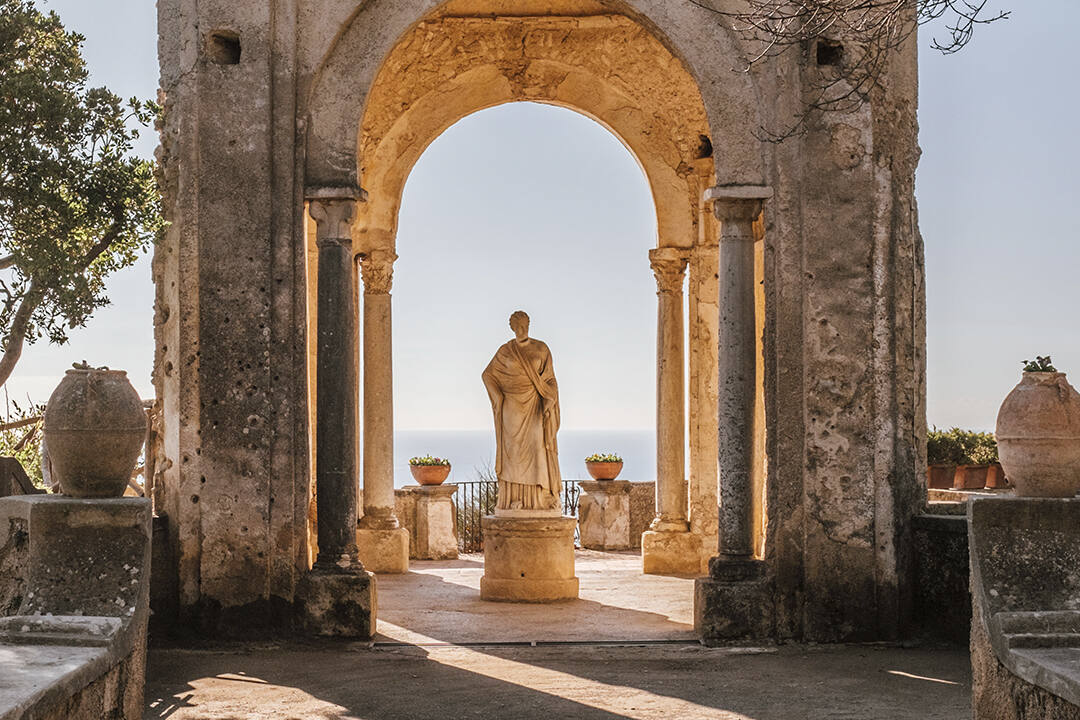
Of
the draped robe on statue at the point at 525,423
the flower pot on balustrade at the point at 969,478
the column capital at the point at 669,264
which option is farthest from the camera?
the flower pot on balustrade at the point at 969,478

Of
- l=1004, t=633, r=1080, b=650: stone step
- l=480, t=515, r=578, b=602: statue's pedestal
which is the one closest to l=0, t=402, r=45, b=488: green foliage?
l=480, t=515, r=578, b=602: statue's pedestal

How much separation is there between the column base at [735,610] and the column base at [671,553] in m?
4.37

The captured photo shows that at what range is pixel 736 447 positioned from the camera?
33.4ft

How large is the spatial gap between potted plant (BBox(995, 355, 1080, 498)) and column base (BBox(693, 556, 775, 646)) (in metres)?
2.73

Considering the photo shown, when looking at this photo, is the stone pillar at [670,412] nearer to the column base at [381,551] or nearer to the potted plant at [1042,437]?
the column base at [381,551]

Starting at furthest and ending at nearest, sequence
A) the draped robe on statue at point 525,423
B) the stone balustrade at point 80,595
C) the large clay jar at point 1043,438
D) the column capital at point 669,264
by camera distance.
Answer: the column capital at point 669,264 → the draped robe on statue at point 525,423 → the large clay jar at point 1043,438 → the stone balustrade at point 80,595

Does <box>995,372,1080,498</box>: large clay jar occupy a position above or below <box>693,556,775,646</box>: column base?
Result: above

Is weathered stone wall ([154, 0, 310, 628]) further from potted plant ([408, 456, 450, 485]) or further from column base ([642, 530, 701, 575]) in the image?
potted plant ([408, 456, 450, 485])

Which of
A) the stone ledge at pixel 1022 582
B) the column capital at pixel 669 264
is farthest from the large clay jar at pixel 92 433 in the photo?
the column capital at pixel 669 264

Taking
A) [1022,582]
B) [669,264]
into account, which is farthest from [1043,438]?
[669,264]

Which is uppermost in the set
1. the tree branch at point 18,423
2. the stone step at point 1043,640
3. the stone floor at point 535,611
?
the tree branch at point 18,423

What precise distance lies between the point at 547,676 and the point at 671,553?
5.75m

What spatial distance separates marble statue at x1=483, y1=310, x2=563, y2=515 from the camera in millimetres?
12828

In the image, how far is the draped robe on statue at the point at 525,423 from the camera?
12.8 metres
